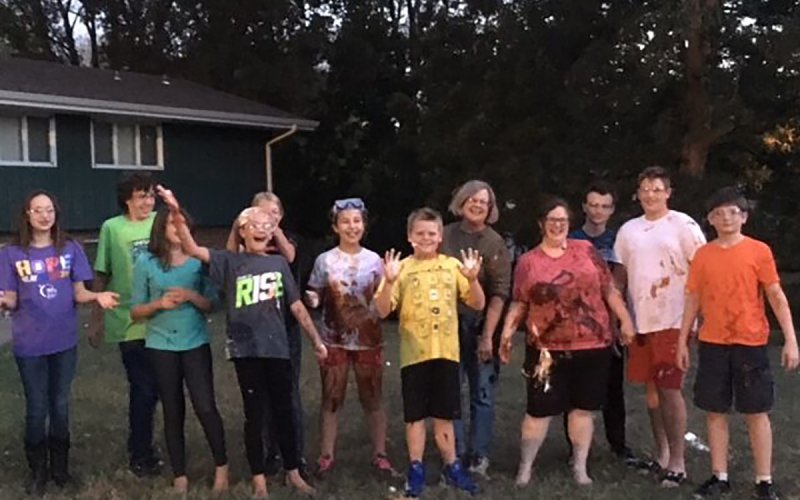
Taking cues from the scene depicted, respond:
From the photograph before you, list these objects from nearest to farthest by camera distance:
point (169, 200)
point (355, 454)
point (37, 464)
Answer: point (169, 200)
point (37, 464)
point (355, 454)

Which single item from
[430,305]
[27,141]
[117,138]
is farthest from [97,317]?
[117,138]

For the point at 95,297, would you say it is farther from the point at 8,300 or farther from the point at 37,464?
the point at 37,464

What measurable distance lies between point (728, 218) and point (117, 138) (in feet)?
52.9

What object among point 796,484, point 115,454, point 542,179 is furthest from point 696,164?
point 115,454

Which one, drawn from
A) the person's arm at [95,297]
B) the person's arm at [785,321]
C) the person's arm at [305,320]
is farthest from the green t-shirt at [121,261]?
the person's arm at [785,321]

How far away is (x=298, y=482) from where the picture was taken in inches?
220

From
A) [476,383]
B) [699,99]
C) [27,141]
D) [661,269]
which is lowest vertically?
[476,383]

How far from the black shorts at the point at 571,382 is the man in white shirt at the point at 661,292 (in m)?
0.34

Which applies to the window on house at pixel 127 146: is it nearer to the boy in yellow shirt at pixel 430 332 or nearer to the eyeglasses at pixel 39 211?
the eyeglasses at pixel 39 211

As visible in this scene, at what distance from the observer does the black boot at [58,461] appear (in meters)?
5.73

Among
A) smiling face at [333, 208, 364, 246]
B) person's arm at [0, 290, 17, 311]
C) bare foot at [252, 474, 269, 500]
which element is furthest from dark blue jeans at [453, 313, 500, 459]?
person's arm at [0, 290, 17, 311]

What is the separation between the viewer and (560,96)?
57.4 ft

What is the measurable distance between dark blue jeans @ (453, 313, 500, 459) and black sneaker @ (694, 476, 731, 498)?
1269 mm

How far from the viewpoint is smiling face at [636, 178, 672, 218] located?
5.79m
